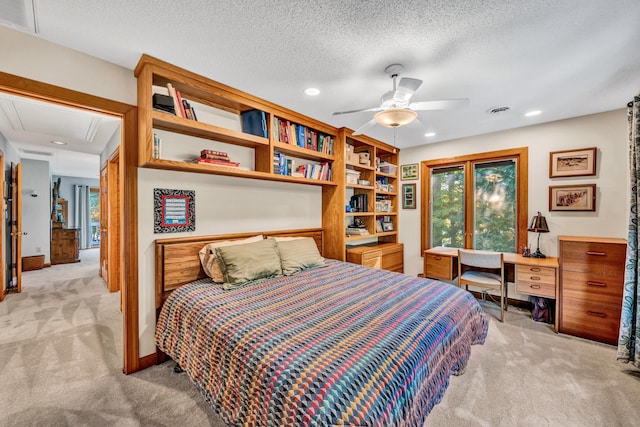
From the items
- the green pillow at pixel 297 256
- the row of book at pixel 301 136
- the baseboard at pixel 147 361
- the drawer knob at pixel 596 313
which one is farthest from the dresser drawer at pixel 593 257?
the baseboard at pixel 147 361

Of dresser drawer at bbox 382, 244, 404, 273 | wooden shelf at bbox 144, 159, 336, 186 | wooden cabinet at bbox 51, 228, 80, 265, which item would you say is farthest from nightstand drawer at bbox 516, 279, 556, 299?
wooden cabinet at bbox 51, 228, 80, 265

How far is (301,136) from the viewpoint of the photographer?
313 cm

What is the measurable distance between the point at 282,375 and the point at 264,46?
199 cm

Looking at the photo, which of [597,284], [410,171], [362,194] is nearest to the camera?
[597,284]

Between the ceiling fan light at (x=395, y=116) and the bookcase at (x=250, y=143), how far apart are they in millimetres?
1203

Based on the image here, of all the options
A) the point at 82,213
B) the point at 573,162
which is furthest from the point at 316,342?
the point at 82,213

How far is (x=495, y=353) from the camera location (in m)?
2.37

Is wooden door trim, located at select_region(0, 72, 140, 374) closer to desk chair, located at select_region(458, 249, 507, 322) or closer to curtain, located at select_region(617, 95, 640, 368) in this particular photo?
desk chair, located at select_region(458, 249, 507, 322)

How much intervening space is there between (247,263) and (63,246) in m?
6.46

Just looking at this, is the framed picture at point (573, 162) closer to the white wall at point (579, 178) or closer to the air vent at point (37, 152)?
the white wall at point (579, 178)

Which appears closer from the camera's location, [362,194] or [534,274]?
[534,274]

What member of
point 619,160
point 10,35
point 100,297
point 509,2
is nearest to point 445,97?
point 509,2

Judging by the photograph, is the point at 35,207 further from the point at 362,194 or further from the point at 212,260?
the point at 362,194

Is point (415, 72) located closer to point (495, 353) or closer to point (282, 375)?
point (282, 375)
